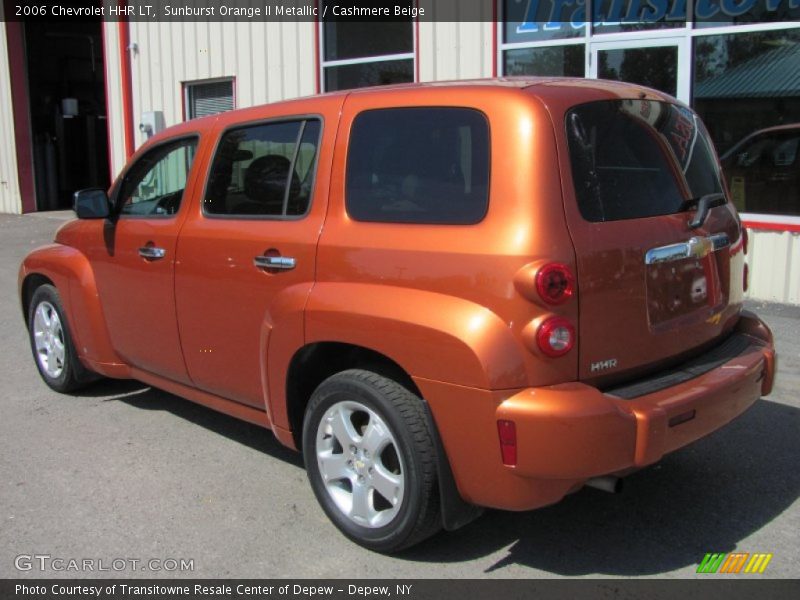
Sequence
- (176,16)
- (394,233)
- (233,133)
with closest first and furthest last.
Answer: (394,233)
(233,133)
(176,16)

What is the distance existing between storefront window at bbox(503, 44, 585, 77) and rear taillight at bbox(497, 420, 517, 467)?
6.75 meters

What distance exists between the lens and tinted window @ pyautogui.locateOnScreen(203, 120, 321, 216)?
3801 millimetres

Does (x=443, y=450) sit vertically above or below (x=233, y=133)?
below

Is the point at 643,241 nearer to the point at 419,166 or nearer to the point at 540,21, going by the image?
the point at 419,166

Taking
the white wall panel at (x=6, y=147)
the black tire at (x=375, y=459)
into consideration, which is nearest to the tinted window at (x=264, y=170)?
the black tire at (x=375, y=459)

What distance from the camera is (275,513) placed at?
3867mm

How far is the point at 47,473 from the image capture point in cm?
438

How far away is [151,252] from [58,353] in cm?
157

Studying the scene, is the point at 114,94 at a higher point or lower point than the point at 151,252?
higher

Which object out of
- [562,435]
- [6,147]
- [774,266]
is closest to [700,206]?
[562,435]

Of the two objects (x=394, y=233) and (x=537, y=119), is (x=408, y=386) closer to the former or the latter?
(x=394, y=233)
